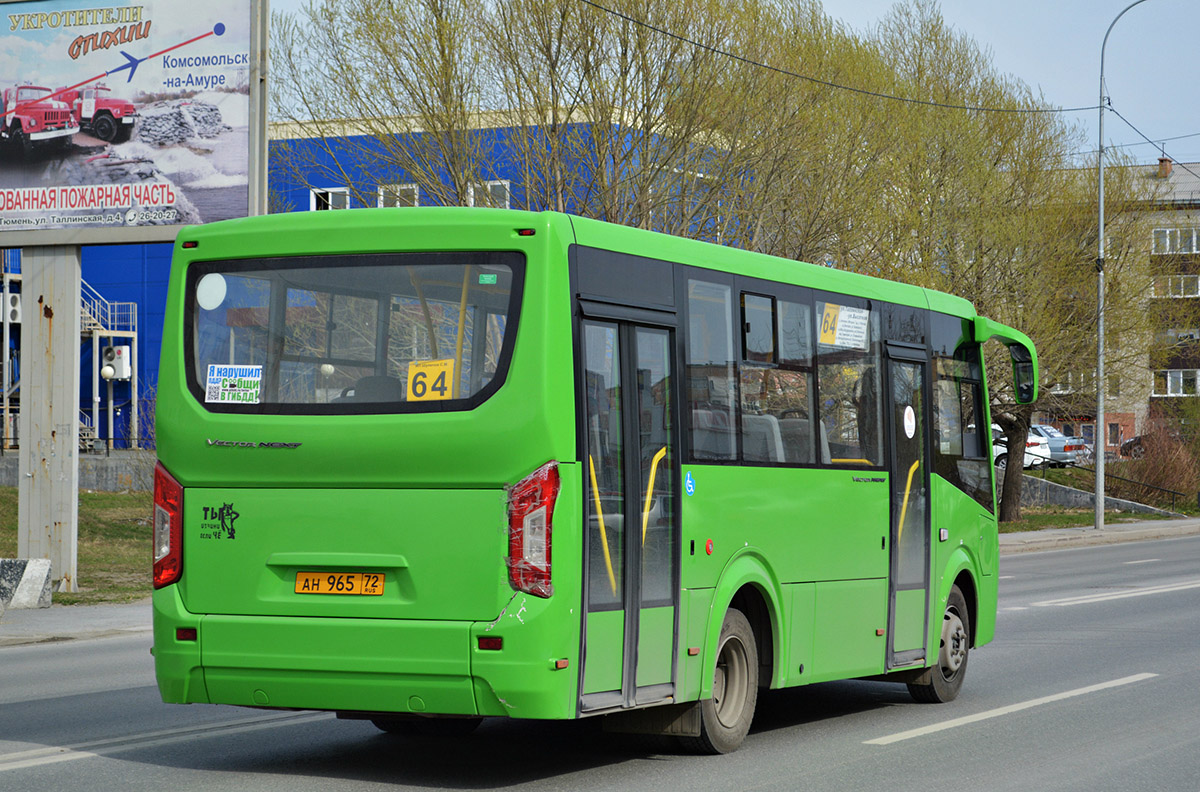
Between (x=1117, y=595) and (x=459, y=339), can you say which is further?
(x=1117, y=595)

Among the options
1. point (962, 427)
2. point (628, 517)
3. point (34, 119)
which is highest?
point (34, 119)

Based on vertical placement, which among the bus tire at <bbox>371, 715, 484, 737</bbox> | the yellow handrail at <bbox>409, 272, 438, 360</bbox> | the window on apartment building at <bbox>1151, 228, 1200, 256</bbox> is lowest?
the bus tire at <bbox>371, 715, 484, 737</bbox>

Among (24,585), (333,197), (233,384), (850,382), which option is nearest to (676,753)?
(850,382)

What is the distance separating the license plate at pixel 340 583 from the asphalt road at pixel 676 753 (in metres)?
0.93

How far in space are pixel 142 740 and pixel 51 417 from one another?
12269 millimetres

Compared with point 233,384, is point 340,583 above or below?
below

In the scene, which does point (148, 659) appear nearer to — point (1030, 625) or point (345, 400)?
point (345, 400)

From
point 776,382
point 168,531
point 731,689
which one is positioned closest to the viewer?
point 168,531

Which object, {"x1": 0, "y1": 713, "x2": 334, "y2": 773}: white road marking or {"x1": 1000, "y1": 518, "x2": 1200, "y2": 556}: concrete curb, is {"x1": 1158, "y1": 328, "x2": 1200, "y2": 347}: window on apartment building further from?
{"x1": 0, "y1": 713, "x2": 334, "y2": 773}: white road marking

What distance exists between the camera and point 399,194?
2478cm

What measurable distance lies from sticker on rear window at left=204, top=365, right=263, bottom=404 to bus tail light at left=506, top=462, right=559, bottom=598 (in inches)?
61.0

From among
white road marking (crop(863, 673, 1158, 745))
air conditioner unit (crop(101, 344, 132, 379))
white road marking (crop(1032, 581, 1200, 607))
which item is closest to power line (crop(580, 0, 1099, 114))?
white road marking (crop(1032, 581, 1200, 607))

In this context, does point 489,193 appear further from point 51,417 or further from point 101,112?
point 51,417

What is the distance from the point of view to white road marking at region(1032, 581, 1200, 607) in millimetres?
19469
